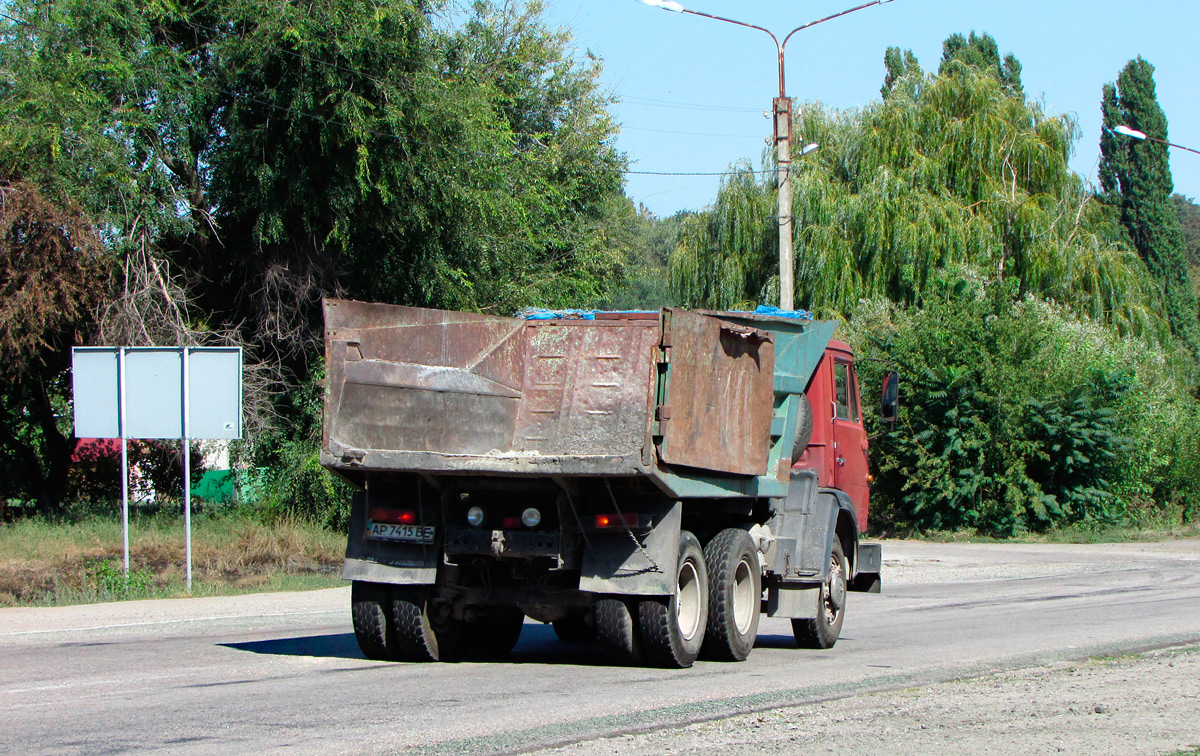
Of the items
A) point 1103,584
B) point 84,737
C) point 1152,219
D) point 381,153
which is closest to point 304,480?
point 381,153

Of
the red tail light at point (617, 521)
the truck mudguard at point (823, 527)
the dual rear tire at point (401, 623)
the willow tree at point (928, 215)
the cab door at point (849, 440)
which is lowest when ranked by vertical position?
the dual rear tire at point (401, 623)

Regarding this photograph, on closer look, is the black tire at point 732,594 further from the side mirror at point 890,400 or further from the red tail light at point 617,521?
the side mirror at point 890,400

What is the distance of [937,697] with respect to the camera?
7.91 meters

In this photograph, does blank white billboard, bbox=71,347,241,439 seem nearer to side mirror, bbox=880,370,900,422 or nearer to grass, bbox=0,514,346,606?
grass, bbox=0,514,346,606

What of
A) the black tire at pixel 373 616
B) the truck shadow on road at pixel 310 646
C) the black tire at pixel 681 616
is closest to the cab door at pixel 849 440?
the black tire at pixel 681 616

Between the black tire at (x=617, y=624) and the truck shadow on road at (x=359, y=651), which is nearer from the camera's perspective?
the black tire at (x=617, y=624)

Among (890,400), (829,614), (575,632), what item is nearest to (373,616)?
(575,632)

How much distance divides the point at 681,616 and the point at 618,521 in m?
1.10

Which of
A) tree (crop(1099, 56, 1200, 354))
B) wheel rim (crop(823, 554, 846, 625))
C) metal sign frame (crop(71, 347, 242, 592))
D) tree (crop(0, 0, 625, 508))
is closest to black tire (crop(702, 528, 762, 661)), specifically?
wheel rim (crop(823, 554, 846, 625))

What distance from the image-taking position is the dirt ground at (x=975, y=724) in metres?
6.30

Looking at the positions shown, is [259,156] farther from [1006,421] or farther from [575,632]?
[1006,421]

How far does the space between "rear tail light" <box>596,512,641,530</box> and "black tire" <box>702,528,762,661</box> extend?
112cm

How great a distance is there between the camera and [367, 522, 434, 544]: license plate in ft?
29.0

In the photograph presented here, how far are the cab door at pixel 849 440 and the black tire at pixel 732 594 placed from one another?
213 cm
